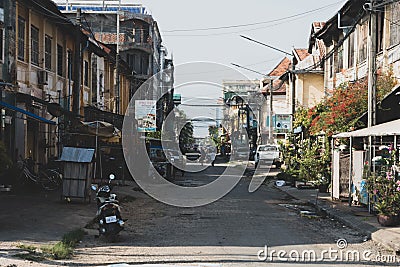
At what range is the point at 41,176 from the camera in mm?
22547

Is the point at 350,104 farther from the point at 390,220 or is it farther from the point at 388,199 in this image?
the point at 390,220

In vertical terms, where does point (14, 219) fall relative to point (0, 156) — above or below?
below

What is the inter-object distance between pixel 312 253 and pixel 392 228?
3935 mm

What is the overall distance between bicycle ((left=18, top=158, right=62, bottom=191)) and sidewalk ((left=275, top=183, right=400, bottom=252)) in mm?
9460

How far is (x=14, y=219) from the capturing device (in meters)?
14.6

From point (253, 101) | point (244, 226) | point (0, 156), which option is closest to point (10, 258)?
point (0, 156)

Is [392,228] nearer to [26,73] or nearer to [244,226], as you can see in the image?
[244,226]

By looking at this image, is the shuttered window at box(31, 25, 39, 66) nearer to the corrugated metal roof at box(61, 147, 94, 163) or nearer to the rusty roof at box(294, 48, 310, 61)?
the corrugated metal roof at box(61, 147, 94, 163)

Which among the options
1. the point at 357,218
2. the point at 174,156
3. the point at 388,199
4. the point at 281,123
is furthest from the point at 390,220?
the point at 281,123

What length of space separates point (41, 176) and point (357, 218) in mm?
11786

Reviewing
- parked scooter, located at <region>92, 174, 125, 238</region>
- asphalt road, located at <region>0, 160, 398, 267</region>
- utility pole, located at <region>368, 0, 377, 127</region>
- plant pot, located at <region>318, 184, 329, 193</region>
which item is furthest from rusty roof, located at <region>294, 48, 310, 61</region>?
parked scooter, located at <region>92, 174, 125, 238</region>

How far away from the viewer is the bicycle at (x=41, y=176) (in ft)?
71.2

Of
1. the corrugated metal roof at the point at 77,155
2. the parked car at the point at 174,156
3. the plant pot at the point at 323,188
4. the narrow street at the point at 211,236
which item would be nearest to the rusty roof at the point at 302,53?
the parked car at the point at 174,156

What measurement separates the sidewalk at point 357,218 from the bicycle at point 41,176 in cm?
946
